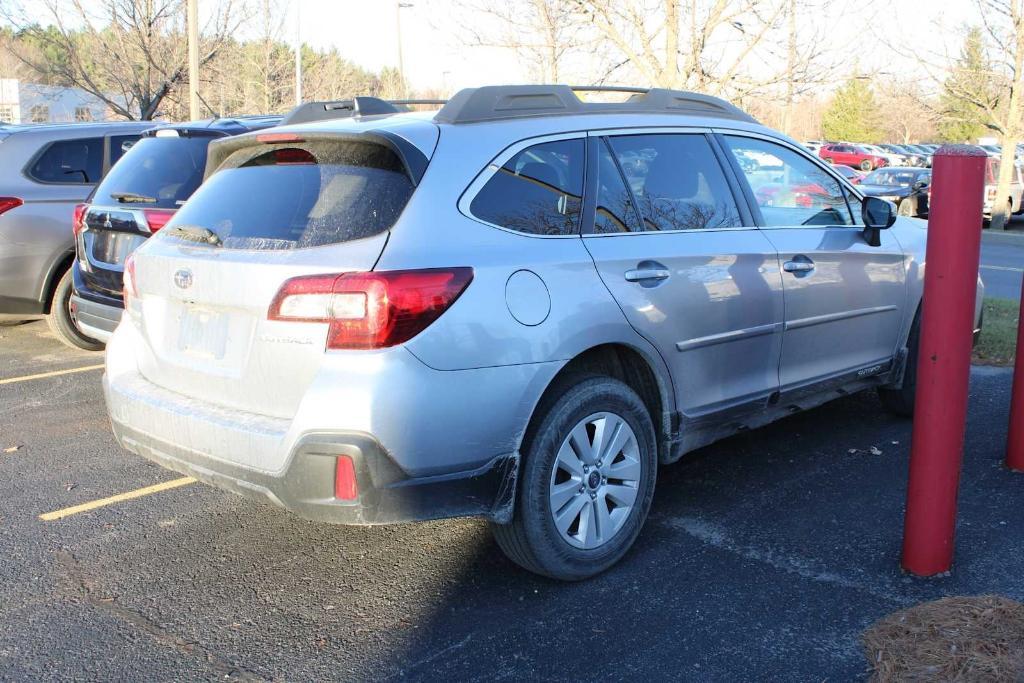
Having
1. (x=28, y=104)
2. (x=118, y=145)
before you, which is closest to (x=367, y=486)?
(x=118, y=145)

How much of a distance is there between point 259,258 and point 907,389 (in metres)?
3.93

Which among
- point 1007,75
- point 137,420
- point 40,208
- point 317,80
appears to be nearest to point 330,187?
point 137,420

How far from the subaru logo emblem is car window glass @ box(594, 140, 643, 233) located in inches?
61.2

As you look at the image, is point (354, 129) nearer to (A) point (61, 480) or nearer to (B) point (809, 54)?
(A) point (61, 480)

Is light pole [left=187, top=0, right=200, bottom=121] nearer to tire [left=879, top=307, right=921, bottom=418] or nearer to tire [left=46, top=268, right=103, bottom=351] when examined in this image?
tire [left=46, top=268, right=103, bottom=351]

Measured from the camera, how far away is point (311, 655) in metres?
3.38

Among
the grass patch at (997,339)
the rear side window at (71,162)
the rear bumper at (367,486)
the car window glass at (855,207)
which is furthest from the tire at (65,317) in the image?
the grass patch at (997,339)

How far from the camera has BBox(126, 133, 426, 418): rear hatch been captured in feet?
11.1

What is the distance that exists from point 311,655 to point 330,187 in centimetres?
163

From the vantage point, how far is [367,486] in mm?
3285

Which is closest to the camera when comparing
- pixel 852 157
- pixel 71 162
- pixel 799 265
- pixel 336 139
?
pixel 336 139

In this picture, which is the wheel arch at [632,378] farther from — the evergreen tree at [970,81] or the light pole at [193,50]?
the evergreen tree at [970,81]

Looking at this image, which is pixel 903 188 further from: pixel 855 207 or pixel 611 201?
pixel 611 201

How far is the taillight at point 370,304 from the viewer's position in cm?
324
